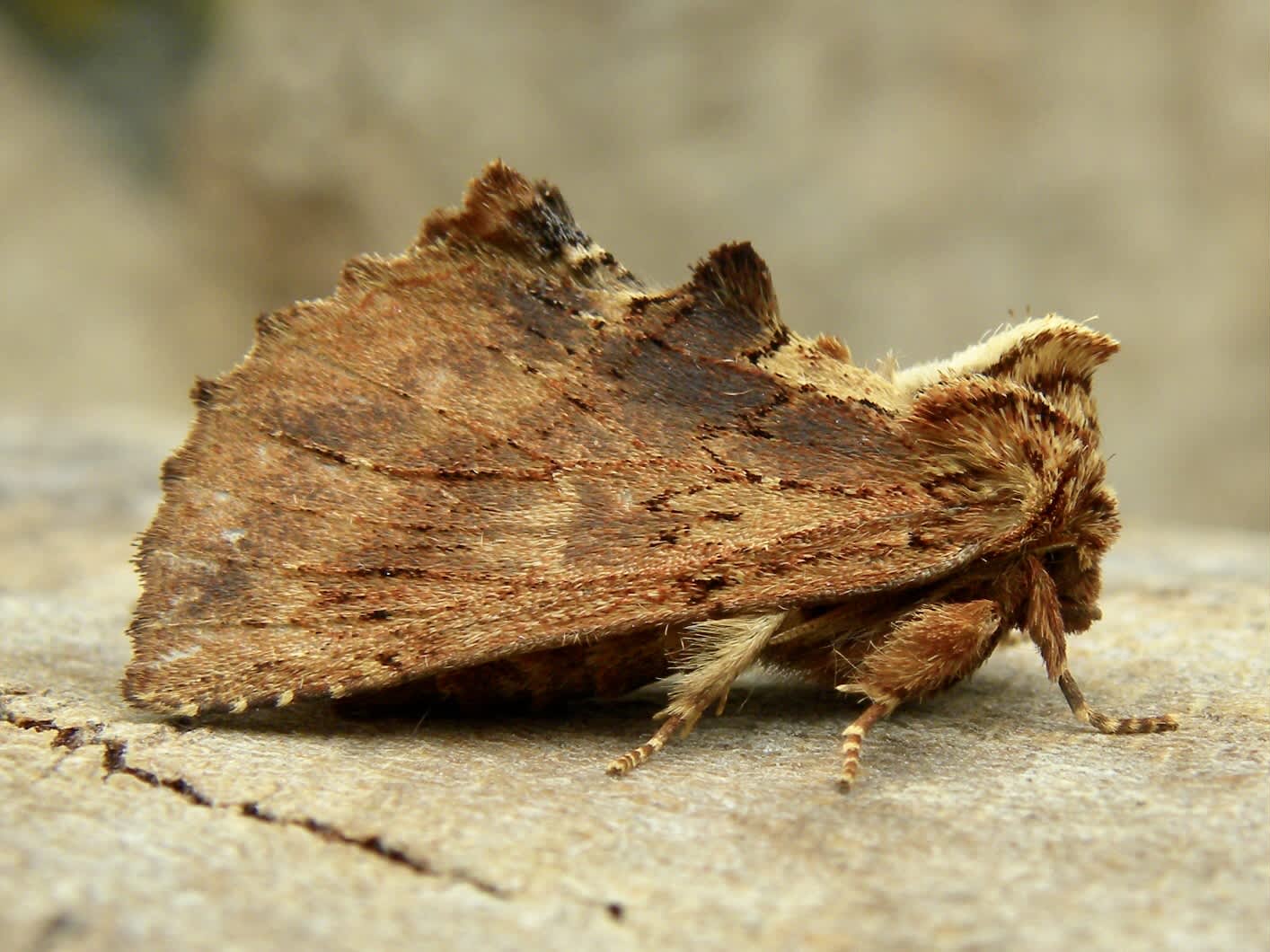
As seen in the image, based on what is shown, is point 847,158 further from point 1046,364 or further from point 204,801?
point 204,801

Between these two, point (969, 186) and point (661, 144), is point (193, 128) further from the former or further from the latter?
point (969, 186)

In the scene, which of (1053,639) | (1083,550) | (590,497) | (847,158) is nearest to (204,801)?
(590,497)

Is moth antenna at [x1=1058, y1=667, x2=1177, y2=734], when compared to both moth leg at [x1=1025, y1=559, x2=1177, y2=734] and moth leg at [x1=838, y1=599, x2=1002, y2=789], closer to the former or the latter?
moth leg at [x1=1025, y1=559, x2=1177, y2=734]

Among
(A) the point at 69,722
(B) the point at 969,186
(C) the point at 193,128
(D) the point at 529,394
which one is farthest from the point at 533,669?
(C) the point at 193,128

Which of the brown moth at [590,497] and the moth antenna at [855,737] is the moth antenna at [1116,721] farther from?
the moth antenna at [855,737]

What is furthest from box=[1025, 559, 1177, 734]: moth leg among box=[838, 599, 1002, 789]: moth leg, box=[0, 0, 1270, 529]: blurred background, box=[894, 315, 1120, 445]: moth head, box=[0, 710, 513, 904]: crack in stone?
box=[0, 0, 1270, 529]: blurred background

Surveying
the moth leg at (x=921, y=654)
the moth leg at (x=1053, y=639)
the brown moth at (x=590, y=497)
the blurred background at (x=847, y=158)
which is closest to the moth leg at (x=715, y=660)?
the brown moth at (x=590, y=497)
